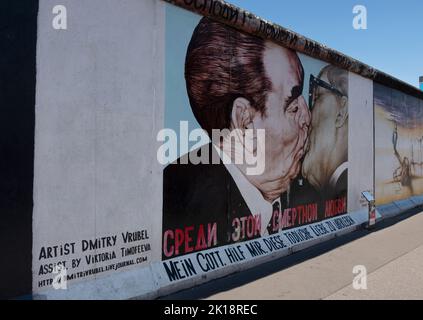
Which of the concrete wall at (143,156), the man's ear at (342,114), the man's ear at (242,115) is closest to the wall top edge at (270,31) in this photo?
the concrete wall at (143,156)

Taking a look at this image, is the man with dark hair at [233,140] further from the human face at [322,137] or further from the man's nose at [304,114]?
the human face at [322,137]

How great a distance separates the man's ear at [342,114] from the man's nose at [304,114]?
1.46 metres

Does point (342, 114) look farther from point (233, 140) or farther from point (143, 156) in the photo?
point (143, 156)

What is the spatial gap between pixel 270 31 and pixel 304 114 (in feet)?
6.74

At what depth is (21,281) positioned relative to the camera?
13.5ft

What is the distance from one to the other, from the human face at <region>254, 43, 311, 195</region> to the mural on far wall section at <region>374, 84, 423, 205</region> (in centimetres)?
470

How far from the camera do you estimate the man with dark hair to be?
6.05 m

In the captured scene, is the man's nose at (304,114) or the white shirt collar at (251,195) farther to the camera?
the man's nose at (304,114)

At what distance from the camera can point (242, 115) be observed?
713 centimetres

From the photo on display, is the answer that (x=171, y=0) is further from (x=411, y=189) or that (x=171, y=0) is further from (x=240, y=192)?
(x=411, y=189)

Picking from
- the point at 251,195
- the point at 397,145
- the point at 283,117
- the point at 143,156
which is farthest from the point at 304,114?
the point at 397,145

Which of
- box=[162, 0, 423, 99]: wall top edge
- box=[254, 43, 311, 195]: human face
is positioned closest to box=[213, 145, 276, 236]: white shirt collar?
box=[254, 43, 311, 195]: human face

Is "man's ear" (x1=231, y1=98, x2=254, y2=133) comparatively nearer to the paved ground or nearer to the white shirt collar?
the white shirt collar

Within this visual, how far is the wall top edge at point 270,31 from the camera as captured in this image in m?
6.26
